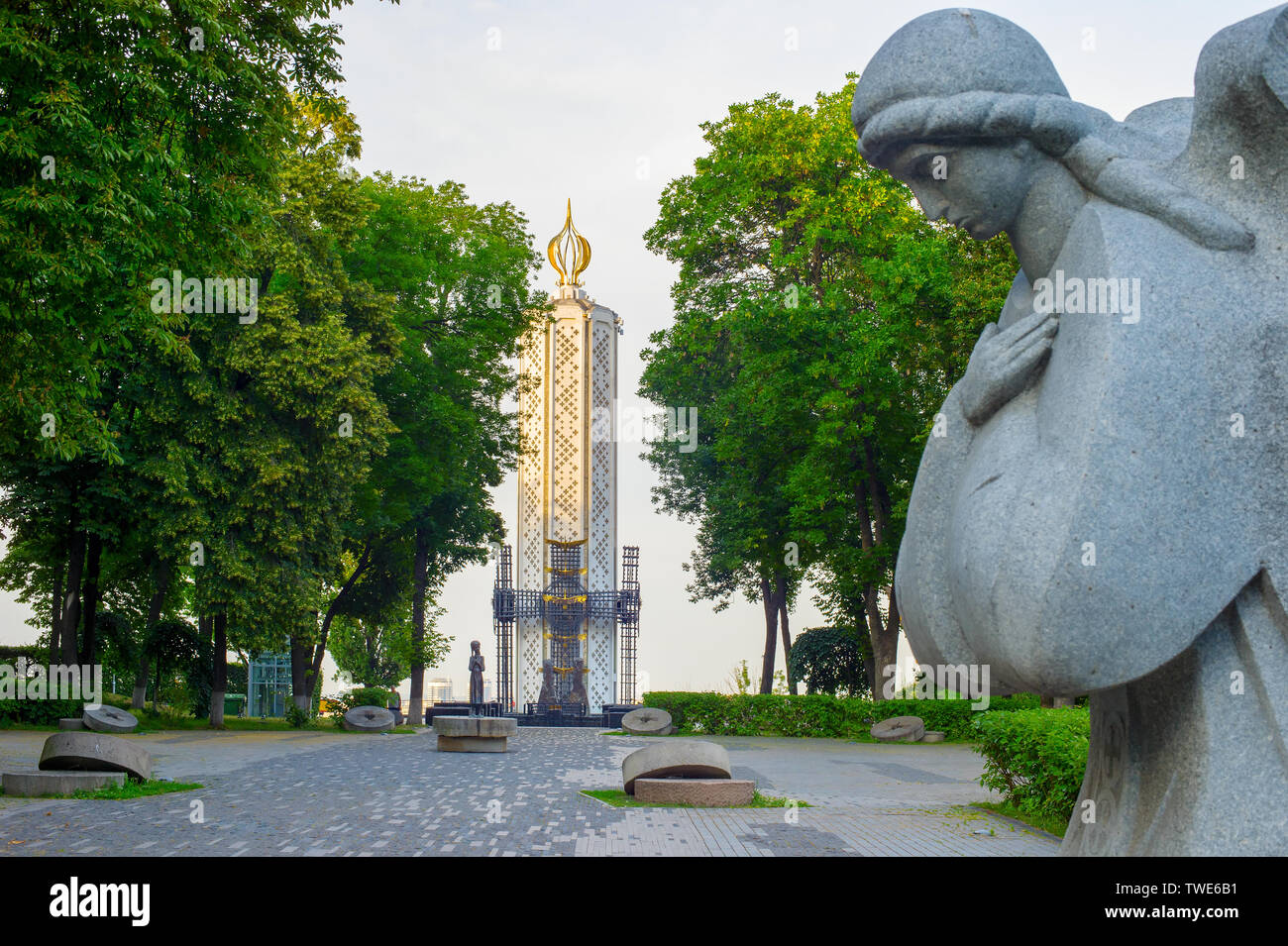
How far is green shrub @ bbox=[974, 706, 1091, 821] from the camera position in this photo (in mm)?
11289

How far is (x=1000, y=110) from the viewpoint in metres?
4.12

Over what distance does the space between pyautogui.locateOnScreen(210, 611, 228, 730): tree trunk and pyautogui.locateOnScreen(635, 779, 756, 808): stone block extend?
1615cm

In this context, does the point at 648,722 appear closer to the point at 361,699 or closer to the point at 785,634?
the point at 785,634

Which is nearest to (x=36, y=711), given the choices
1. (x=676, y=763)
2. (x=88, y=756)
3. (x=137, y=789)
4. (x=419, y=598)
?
(x=419, y=598)

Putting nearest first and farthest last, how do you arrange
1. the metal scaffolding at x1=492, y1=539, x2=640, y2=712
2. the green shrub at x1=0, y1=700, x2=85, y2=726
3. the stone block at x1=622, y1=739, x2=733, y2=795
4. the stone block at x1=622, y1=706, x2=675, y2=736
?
1. the stone block at x1=622, y1=739, x2=733, y2=795
2. the green shrub at x1=0, y1=700, x2=85, y2=726
3. the stone block at x1=622, y1=706, x2=675, y2=736
4. the metal scaffolding at x1=492, y1=539, x2=640, y2=712

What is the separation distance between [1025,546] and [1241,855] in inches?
49.0

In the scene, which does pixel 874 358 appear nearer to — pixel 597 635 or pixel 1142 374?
pixel 597 635

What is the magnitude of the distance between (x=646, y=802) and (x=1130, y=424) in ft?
37.2

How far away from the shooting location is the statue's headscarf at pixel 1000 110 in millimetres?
4059

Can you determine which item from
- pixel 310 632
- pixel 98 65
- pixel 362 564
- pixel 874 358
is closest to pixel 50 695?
pixel 310 632

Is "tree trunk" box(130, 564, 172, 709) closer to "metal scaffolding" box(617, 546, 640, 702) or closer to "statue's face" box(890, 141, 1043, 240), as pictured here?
"metal scaffolding" box(617, 546, 640, 702)

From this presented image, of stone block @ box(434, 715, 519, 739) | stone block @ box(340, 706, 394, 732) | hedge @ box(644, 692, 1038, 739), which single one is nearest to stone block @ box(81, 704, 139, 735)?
stone block @ box(340, 706, 394, 732)

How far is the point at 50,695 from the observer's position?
26.5 metres

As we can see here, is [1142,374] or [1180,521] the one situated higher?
[1142,374]
